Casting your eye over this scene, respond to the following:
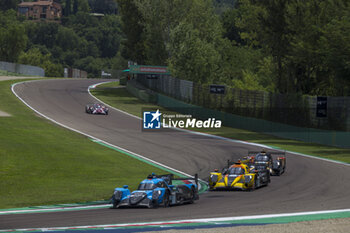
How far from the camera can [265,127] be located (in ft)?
168

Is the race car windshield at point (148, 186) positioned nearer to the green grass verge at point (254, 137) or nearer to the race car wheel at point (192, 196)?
the race car wheel at point (192, 196)

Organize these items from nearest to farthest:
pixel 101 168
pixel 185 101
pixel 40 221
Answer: pixel 40 221, pixel 101 168, pixel 185 101

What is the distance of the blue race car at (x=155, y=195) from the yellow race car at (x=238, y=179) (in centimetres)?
339

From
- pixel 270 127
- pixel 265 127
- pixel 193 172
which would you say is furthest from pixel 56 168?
pixel 265 127

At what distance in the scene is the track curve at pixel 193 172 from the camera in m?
16.8

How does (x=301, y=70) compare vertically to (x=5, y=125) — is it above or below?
above

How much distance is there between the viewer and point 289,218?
16500mm

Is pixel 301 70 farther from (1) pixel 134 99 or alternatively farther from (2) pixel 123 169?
(2) pixel 123 169

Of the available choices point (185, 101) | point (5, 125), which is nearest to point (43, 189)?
point (5, 125)

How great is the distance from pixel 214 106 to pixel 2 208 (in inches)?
1633

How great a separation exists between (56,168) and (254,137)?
2353 centimetres

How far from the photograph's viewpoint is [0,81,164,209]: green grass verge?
2188cm

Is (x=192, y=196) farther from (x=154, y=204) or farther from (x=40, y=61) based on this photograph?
(x=40, y=61)

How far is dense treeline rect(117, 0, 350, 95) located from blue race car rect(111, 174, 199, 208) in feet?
99.4
